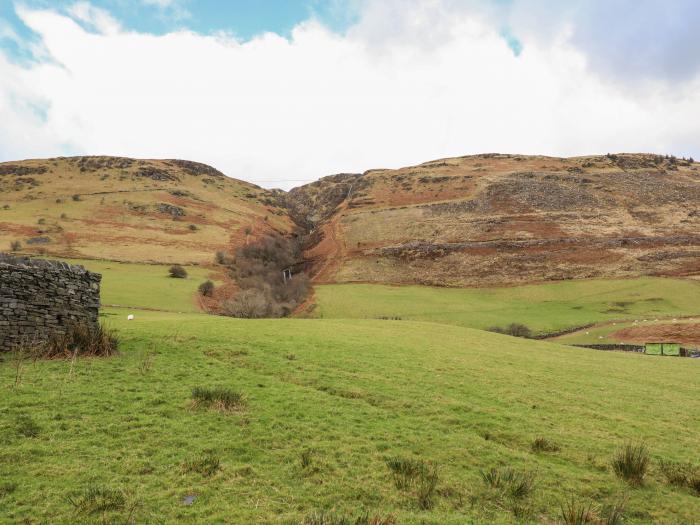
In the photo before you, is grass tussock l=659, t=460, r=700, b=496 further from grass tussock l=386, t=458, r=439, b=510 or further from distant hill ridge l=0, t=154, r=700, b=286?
distant hill ridge l=0, t=154, r=700, b=286

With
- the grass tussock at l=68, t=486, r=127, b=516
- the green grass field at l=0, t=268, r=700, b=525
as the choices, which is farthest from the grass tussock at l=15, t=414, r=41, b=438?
the grass tussock at l=68, t=486, r=127, b=516

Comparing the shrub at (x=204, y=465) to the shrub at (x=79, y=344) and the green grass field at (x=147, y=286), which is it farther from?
the green grass field at (x=147, y=286)

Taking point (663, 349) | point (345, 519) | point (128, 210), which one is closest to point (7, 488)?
point (345, 519)

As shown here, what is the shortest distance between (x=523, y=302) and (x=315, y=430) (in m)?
62.0

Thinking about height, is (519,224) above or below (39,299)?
above

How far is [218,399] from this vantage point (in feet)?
37.7

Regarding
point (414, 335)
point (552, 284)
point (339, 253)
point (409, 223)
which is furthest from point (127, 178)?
point (414, 335)

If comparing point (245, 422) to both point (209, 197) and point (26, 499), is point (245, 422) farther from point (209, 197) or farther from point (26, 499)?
point (209, 197)

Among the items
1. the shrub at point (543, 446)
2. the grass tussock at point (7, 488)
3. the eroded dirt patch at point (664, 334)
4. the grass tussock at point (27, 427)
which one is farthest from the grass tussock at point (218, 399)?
the eroded dirt patch at point (664, 334)

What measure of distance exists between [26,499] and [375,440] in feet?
20.7

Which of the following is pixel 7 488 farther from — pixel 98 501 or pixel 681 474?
pixel 681 474

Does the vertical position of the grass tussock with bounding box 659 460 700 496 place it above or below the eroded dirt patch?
above

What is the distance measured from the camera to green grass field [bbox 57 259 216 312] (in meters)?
48.2

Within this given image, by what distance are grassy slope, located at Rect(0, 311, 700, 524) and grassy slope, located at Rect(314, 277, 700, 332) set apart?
3847 cm
